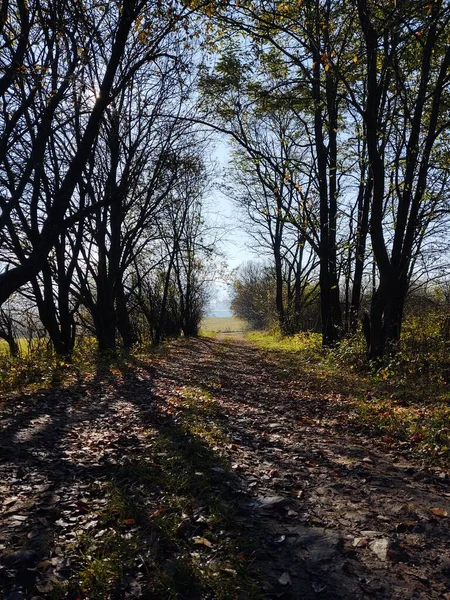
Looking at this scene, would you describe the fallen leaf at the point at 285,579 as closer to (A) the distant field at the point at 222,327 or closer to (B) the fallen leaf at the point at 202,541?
(B) the fallen leaf at the point at 202,541

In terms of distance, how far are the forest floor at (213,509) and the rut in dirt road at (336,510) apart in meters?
0.01

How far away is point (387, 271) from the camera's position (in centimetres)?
1054

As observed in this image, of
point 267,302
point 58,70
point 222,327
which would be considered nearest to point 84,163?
point 58,70

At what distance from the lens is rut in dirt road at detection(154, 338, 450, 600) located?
113 inches

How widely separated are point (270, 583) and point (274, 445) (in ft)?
9.54

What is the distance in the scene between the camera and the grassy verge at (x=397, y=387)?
19.5 feet

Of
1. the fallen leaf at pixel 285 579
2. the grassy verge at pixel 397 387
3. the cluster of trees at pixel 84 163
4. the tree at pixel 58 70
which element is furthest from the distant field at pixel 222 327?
the fallen leaf at pixel 285 579

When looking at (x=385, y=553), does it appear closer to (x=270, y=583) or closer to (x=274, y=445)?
(x=270, y=583)

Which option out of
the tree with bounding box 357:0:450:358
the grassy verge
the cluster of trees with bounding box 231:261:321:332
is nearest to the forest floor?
→ the grassy verge

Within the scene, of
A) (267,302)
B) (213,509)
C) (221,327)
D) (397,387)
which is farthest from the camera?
(221,327)

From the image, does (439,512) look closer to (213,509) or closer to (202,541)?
(213,509)

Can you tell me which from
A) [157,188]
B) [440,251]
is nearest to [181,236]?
[157,188]

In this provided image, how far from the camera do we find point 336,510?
3844mm

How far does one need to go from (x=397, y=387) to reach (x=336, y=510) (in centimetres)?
556
